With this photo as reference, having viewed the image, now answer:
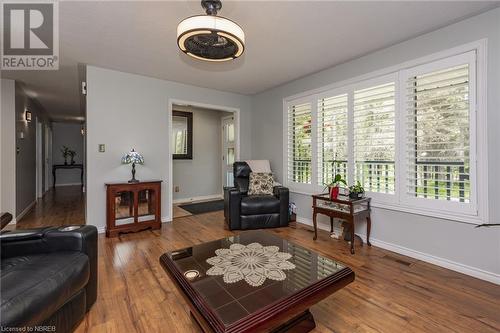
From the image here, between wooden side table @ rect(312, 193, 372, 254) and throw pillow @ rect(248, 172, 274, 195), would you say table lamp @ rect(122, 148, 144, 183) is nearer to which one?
throw pillow @ rect(248, 172, 274, 195)

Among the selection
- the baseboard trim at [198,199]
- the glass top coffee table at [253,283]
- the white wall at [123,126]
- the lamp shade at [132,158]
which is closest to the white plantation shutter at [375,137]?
the glass top coffee table at [253,283]

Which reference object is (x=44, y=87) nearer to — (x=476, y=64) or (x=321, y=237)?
(x=321, y=237)

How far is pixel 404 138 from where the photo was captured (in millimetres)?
2648

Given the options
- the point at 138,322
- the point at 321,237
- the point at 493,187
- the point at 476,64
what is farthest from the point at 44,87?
the point at 493,187

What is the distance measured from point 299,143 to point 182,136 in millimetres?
3055

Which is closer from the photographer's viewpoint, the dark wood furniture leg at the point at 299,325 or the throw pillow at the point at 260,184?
the dark wood furniture leg at the point at 299,325

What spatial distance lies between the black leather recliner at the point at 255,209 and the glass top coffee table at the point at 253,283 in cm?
160

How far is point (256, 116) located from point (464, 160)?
3.52 m

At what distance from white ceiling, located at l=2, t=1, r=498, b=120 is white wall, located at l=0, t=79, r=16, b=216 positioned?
32 cm

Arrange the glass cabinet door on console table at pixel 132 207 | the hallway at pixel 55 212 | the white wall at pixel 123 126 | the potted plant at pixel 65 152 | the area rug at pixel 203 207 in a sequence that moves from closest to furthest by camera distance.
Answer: the glass cabinet door on console table at pixel 132 207 < the white wall at pixel 123 126 < the hallway at pixel 55 212 < the area rug at pixel 203 207 < the potted plant at pixel 65 152

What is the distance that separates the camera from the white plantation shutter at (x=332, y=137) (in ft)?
10.9

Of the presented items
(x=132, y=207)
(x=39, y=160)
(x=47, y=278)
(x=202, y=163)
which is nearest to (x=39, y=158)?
(x=39, y=160)

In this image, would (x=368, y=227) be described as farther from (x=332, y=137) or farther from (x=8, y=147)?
(x=8, y=147)

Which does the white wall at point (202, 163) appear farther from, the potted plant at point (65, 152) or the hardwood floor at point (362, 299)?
the potted plant at point (65, 152)
